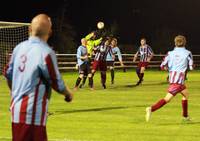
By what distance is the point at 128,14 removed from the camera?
59562 mm

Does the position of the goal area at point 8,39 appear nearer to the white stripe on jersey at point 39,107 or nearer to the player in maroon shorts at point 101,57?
the player in maroon shorts at point 101,57

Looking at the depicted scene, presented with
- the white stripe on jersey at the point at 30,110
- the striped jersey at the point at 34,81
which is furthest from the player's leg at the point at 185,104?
the white stripe on jersey at the point at 30,110

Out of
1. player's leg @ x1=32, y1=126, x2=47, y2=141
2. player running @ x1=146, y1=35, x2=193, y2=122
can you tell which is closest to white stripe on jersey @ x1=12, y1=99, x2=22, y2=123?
player's leg @ x1=32, y1=126, x2=47, y2=141

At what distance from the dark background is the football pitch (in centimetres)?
2621

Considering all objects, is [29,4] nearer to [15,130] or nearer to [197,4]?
[197,4]

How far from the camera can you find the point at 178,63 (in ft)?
45.8

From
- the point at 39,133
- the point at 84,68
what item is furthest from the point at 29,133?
the point at 84,68

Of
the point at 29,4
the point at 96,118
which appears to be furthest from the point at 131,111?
the point at 29,4

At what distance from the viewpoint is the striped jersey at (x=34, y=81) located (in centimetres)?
679

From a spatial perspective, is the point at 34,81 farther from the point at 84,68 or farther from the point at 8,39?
the point at 8,39

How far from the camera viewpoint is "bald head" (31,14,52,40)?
6664 mm

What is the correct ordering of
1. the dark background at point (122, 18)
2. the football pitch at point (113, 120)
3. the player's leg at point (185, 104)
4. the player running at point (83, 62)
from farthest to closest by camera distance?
the dark background at point (122, 18)
the player running at point (83, 62)
the player's leg at point (185, 104)
the football pitch at point (113, 120)

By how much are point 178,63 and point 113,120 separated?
6.71 ft

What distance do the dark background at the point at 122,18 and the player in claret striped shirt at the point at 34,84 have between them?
39.0 meters
